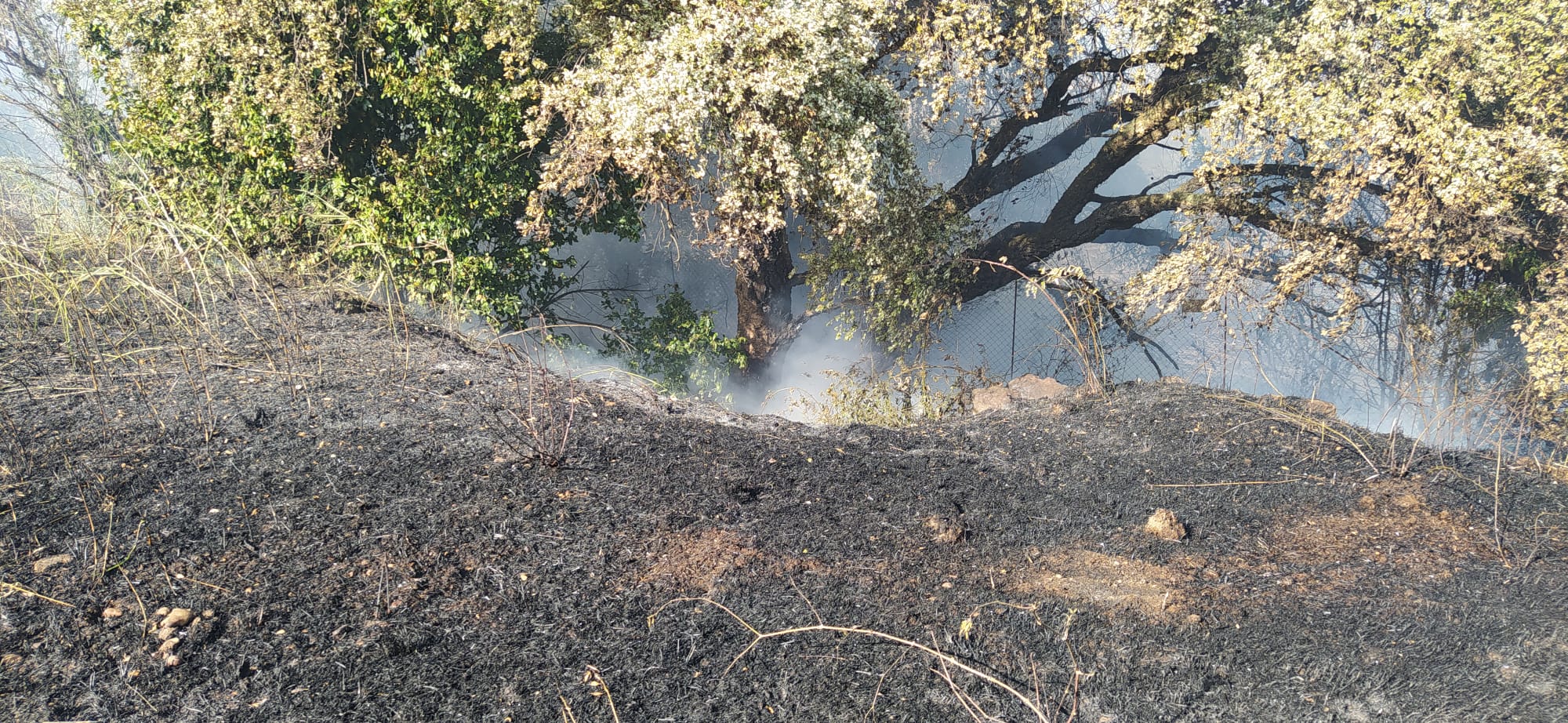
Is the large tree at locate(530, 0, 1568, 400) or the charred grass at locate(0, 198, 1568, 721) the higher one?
the large tree at locate(530, 0, 1568, 400)

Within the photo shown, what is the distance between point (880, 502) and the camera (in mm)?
3328

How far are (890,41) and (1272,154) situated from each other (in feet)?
9.83

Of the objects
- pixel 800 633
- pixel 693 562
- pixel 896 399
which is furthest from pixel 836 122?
pixel 800 633

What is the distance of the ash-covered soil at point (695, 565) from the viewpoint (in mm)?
2078

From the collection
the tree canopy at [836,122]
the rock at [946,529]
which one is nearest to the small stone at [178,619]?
the rock at [946,529]

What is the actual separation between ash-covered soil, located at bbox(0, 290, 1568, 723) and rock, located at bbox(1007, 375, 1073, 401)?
1.28 meters

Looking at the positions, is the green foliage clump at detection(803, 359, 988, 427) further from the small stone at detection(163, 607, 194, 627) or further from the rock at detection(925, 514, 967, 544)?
the small stone at detection(163, 607, 194, 627)

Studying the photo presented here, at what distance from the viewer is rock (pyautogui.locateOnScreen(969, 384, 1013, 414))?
541 cm

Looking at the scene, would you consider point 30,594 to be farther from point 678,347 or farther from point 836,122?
point 678,347

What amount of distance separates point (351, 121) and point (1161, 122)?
653cm

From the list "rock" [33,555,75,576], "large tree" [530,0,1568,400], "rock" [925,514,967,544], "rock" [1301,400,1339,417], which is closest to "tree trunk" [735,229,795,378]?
"large tree" [530,0,1568,400]

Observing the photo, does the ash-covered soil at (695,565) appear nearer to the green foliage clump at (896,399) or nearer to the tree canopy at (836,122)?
the green foliage clump at (896,399)

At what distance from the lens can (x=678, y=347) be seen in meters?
8.46

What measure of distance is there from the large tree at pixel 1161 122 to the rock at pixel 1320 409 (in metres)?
1.92
